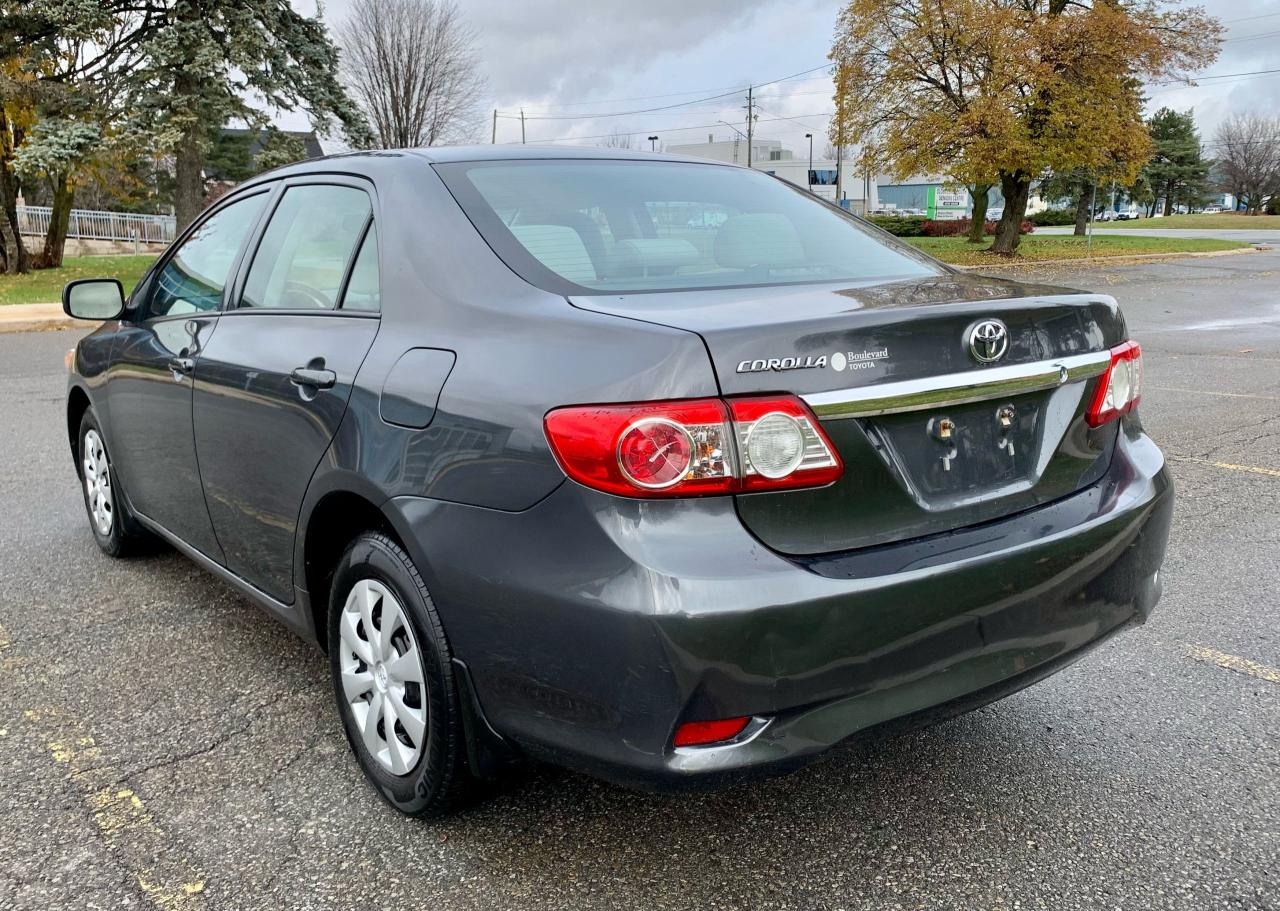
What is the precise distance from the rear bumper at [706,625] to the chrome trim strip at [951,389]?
273mm

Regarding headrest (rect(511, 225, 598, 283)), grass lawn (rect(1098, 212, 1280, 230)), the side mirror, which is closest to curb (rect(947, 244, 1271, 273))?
the side mirror

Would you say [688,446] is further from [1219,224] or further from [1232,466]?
[1219,224]

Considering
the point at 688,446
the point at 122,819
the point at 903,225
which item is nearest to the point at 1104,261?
the point at 903,225

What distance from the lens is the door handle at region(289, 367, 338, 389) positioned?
2.52 meters

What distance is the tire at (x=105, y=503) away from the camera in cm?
Answer: 420

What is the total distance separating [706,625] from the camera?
1.81 meters

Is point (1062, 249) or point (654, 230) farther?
point (1062, 249)

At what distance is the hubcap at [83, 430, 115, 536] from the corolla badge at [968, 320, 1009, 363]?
352cm

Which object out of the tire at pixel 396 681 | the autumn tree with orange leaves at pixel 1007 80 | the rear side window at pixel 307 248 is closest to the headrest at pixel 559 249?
the rear side window at pixel 307 248

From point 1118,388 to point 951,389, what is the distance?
70cm

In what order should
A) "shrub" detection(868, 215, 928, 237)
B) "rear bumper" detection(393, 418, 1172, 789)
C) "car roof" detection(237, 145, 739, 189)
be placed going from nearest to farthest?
"rear bumper" detection(393, 418, 1172, 789) < "car roof" detection(237, 145, 739, 189) < "shrub" detection(868, 215, 928, 237)

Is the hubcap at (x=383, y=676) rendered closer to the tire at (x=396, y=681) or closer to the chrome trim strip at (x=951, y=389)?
the tire at (x=396, y=681)

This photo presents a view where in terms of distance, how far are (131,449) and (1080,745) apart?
3374mm

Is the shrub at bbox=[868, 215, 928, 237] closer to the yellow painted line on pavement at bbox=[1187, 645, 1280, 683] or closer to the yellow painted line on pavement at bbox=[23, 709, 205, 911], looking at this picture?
the yellow painted line on pavement at bbox=[1187, 645, 1280, 683]
